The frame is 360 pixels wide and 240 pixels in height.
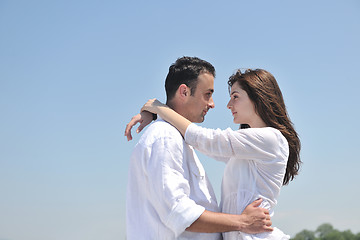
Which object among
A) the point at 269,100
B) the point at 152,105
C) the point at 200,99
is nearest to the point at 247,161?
the point at 269,100

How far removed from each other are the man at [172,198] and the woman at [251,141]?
0.13 meters

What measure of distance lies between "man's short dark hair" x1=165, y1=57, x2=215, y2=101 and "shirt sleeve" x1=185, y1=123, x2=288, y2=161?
660 mm

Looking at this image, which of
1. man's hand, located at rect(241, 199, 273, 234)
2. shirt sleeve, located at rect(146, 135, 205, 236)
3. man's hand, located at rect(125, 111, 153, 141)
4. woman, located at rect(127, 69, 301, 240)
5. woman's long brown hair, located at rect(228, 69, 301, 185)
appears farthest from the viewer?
man's hand, located at rect(125, 111, 153, 141)

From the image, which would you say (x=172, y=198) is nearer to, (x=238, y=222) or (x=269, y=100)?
(x=238, y=222)

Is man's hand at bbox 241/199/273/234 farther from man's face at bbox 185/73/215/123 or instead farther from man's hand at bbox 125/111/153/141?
man's hand at bbox 125/111/153/141

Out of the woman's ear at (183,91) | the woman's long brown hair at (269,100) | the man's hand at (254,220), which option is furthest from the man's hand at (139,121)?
the man's hand at (254,220)

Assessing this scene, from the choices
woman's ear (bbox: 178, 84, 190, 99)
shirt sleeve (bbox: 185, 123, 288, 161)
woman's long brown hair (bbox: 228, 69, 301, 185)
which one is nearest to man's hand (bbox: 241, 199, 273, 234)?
shirt sleeve (bbox: 185, 123, 288, 161)

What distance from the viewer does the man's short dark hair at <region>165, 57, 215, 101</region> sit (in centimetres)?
483

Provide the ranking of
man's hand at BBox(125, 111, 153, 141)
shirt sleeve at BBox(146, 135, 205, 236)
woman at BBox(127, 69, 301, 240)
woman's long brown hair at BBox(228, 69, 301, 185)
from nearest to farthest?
1. shirt sleeve at BBox(146, 135, 205, 236)
2. woman at BBox(127, 69, 301, 240)
3. woman's long brown hair at BBox(228, 69, 301, 185)
4. man's hand at BBox(125, 111, 153, 141)

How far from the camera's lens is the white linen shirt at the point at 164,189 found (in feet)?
12.9

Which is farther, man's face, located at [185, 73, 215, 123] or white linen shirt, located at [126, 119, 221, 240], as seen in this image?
man's face, located at [185, 73, 215, 123]

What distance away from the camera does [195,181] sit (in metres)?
4.33

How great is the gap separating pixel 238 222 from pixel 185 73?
1636 millimetres

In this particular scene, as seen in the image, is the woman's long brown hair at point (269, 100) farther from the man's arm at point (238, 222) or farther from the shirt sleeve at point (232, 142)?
the man's arm at point (238, 222)
